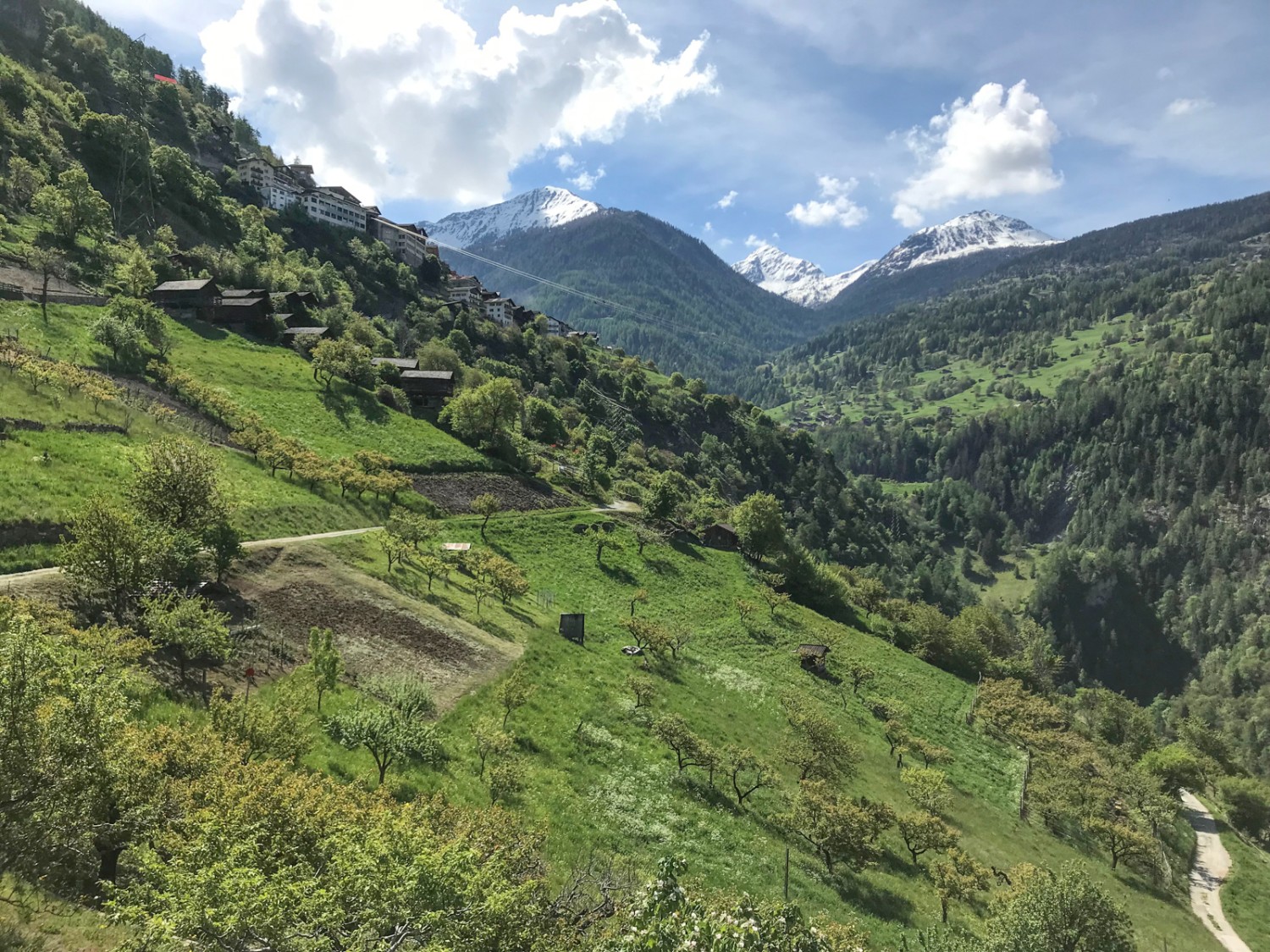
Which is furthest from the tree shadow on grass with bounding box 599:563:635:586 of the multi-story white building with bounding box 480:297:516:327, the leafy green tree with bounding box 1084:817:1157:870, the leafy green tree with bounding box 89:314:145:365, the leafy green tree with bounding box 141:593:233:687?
the multi-story white building with bounding box 480:297:516:327

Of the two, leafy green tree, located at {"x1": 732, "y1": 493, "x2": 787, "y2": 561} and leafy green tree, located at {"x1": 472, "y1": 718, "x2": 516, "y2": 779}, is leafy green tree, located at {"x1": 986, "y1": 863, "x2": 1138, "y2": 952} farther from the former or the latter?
leafy green tree, located at {"x1": 732, "y1": 493, "x2": 787, "y2": 561}

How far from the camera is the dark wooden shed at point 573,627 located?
181 feet

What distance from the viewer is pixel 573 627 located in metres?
55.5

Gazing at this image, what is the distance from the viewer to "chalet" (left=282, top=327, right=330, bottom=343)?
98.9 metres

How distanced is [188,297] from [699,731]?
97850mm

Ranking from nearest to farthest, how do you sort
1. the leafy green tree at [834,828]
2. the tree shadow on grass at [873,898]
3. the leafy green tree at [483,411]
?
→ the tree shadow on grass at [873,898], the leafy green tree at [834,828], the leafy green tree at [483,411]

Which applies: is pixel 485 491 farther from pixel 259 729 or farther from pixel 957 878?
pixel 957 878

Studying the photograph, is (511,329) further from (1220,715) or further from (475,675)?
(1220,715)

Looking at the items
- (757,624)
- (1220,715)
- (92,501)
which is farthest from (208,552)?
(1220,715)

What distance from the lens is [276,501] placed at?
54.4 metres

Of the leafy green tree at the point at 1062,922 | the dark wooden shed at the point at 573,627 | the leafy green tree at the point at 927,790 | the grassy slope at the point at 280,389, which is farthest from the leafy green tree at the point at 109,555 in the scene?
the leafy green tree at the point at 927,790

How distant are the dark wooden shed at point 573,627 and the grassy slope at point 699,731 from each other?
106 centimetres

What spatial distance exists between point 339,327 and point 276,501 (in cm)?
6893

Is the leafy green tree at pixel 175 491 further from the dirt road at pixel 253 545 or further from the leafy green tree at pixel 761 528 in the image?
the leafy green tree at pixel 761 528
